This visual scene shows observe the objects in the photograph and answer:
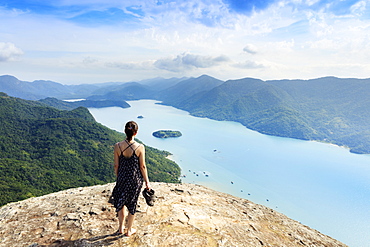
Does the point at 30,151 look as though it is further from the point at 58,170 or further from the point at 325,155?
the point at 325,155

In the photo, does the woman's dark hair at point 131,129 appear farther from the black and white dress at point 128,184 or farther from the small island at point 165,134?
the small island at point 165,134

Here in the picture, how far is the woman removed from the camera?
4688mm

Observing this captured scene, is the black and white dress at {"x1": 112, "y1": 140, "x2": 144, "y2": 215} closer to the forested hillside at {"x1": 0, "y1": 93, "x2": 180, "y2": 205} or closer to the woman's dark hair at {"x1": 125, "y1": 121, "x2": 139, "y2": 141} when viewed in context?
the woman's dark hair at {"x1": 125, "y1": 121, "x2": 139, "y2": 141}

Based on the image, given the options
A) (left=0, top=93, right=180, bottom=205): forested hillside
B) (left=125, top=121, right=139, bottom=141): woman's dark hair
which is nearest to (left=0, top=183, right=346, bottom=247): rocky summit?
(left=125, top=121, right=139, bottom=141): woman's dark hair

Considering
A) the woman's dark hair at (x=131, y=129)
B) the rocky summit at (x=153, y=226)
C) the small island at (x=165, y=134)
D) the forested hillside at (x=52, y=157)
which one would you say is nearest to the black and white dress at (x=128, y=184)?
the woman's dark hair at (x=131, y=129)

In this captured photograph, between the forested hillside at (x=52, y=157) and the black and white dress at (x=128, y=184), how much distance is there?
199 feet

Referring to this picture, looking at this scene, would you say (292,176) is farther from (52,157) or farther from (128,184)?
(52,157)

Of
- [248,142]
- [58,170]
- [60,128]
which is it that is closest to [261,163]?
[248,142]

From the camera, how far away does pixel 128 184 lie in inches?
197

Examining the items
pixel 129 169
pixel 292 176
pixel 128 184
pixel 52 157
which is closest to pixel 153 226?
pixel 128 184

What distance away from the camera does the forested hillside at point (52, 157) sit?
193 ft

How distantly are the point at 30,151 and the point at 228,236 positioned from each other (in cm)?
9207

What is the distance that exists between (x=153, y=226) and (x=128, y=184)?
2.21 m

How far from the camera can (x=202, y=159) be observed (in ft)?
318
